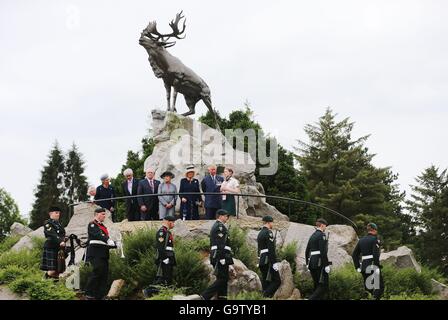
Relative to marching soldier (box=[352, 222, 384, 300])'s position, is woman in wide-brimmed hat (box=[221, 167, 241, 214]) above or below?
above

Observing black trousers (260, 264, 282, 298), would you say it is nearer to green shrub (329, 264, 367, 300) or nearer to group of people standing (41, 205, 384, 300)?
group of people standing (41, 205, 384, 300)

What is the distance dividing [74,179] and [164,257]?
3364cm

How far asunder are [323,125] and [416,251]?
8.84 metres

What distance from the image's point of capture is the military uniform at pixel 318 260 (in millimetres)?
15227

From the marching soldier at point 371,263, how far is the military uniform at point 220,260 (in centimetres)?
280

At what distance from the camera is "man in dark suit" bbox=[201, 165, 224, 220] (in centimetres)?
1952

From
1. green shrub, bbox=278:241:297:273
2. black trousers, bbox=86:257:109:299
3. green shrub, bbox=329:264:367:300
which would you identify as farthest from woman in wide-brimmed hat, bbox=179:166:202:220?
black trousers, bbox=86:257:109:299

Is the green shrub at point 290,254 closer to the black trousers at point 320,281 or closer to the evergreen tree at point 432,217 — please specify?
the black trousers at point 320,281

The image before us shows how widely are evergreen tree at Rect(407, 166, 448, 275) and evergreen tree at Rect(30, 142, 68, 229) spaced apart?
18.4 meters

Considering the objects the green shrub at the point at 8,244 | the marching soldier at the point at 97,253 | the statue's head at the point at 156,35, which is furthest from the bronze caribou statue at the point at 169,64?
the marching soldier at the point at 97,253

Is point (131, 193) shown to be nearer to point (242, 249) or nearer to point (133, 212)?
point (133, 212)

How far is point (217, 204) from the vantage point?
19625 mm
